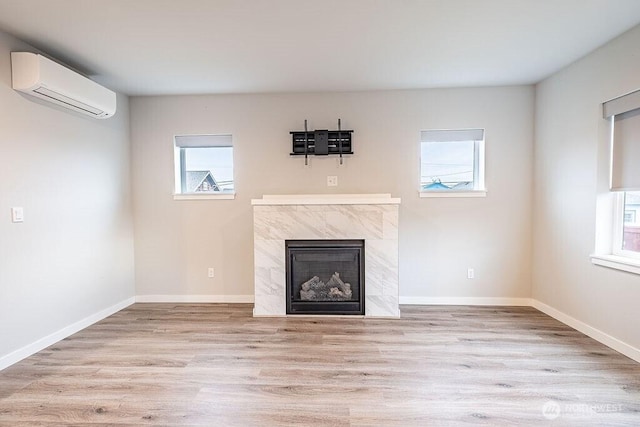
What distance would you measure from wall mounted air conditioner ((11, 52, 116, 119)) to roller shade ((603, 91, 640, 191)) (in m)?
4.53

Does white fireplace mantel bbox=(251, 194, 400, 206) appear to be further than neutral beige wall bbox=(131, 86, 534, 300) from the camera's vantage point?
No

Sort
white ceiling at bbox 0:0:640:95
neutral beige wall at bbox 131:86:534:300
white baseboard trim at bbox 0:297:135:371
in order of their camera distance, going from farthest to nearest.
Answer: neutral beige wall at bbox 131:86:534:300 < white baseboard trim at bbox 0:297:135:371 < white ceiling at bbox 0:0:640:95

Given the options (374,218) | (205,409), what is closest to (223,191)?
(374,218)

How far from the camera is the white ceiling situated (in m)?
2.18

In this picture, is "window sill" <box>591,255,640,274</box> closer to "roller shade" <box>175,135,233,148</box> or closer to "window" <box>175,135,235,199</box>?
"window" <box>175,135,235,199</box>

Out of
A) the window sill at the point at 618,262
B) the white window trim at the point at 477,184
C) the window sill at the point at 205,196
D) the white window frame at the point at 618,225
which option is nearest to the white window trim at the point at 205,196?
the window sill at the point at 205,196

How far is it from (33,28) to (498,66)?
3908 mm

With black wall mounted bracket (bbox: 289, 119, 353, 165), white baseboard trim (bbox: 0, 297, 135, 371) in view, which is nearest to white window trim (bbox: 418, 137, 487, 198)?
black wall mounted bracket (bbox: 289, 119, 353, 165)

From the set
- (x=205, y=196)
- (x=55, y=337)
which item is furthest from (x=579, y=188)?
(x=55, y=337)

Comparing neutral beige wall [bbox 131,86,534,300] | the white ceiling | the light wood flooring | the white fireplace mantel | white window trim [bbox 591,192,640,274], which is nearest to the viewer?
the light wood flooring

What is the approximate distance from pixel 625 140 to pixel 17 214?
489 centimetres

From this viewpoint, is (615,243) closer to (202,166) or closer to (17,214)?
(202,166)

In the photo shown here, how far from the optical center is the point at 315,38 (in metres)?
2.58

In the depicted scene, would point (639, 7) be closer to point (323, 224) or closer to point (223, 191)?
point (323, 224)
